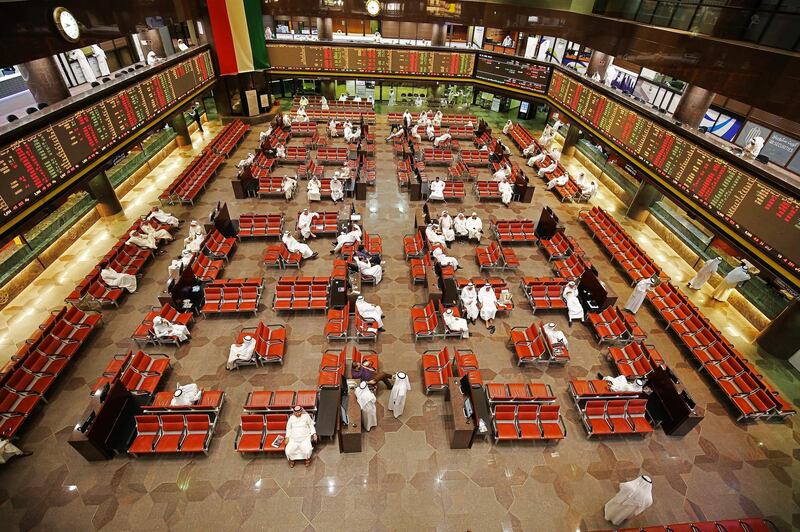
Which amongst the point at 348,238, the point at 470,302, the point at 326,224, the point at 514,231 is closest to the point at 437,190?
the point at 514,231

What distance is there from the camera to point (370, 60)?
80.5 ft

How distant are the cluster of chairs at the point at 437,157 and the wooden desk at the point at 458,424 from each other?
14.3 m

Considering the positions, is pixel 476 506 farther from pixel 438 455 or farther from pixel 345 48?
pixel 345 48

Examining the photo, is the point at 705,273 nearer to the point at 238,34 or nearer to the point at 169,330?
the point at 169,330

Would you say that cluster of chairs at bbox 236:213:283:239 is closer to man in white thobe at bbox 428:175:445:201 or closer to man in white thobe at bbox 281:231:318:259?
man in white thobe at bbox 281:231:318:259

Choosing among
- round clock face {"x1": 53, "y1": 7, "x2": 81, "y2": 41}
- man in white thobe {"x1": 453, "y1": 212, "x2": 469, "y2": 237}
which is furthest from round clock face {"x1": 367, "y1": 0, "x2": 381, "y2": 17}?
man in white thobe {"x1": 453, "y1": 212, "x2": 469, "y2": 237}

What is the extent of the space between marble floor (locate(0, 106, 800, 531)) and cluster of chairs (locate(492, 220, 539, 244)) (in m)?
4.45

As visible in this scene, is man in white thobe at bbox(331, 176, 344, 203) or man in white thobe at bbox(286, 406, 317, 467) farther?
man in white thobe at bbox(331, 176, 344, 203)

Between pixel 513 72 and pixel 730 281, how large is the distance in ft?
58.1

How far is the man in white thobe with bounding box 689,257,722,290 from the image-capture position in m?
12.3

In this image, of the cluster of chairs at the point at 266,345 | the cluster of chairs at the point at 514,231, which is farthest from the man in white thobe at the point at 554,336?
the cluster of chairs at the point at 266,345

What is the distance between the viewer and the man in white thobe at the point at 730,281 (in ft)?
38.2

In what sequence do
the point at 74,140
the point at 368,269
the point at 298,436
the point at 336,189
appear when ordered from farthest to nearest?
the point at 336,189 → the point at 368,269 → the point at 74,140 → the point at 298,436

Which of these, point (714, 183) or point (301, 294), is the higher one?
point (714, 183)
